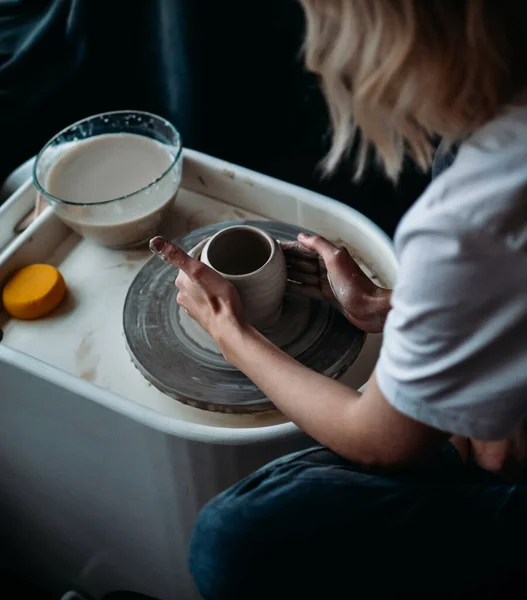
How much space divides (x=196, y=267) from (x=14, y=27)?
3.12 ft

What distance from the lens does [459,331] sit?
0.62 meters

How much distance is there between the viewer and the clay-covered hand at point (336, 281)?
1023 millimetres

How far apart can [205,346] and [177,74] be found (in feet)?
2.54

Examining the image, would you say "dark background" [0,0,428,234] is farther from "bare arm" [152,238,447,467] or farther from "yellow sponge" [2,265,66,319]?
"bare arm" [152,238,447,467]

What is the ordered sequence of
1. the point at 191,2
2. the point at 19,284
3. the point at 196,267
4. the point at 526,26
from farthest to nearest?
the point at 191,2 < the point at 19,284 < the point at 196,267 < the point at 526,26

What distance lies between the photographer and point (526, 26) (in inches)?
24.7

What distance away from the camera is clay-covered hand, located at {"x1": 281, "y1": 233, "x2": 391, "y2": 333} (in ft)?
3.36

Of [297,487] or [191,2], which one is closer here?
[297,487]

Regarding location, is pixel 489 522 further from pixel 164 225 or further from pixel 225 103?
pixel 225 103

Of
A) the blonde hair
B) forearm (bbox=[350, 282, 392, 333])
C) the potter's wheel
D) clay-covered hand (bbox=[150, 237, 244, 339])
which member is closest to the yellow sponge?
the potter's wheel

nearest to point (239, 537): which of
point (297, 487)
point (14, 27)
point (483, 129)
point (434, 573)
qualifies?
point (297, 487)

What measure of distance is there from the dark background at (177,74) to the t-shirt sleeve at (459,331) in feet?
3.47

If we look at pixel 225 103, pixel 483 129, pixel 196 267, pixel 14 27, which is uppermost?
pixel 483 129

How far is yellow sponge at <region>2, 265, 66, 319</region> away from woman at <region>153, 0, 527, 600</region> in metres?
0.37
